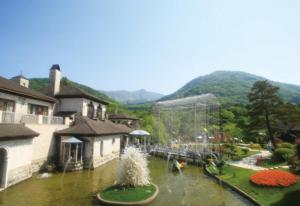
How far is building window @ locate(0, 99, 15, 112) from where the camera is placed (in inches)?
699

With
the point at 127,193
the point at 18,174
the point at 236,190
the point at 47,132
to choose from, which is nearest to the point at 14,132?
the point at 18,174

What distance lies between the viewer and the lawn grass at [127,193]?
12523 mm

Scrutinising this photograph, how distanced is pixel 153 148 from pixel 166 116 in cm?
995

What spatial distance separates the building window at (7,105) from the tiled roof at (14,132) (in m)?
2.10

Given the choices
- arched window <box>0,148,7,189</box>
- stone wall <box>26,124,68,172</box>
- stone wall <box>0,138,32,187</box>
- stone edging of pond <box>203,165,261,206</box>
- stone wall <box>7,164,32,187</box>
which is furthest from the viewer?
stone wall <box>26,124,68,172</box>

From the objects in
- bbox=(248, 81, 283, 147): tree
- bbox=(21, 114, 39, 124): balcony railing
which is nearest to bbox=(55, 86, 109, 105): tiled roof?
bbox=(21, 114, 39, 124): balcony railing

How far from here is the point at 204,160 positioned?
1028 inches

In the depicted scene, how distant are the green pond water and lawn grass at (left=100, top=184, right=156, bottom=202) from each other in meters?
0.65

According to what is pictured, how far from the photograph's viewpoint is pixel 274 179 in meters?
15.0

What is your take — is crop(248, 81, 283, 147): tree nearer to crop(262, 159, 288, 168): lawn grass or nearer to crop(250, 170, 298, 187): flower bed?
crop(262, 159, 288, 168): lawn grass

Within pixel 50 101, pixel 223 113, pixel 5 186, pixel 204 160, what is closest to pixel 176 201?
pixel 5 186

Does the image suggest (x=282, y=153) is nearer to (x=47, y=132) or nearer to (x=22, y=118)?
(x=47, y=132)

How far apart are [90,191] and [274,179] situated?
41.1 ft

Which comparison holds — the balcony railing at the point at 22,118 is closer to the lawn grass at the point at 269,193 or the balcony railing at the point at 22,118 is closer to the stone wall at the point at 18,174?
the stone wall at the point at 18,174
